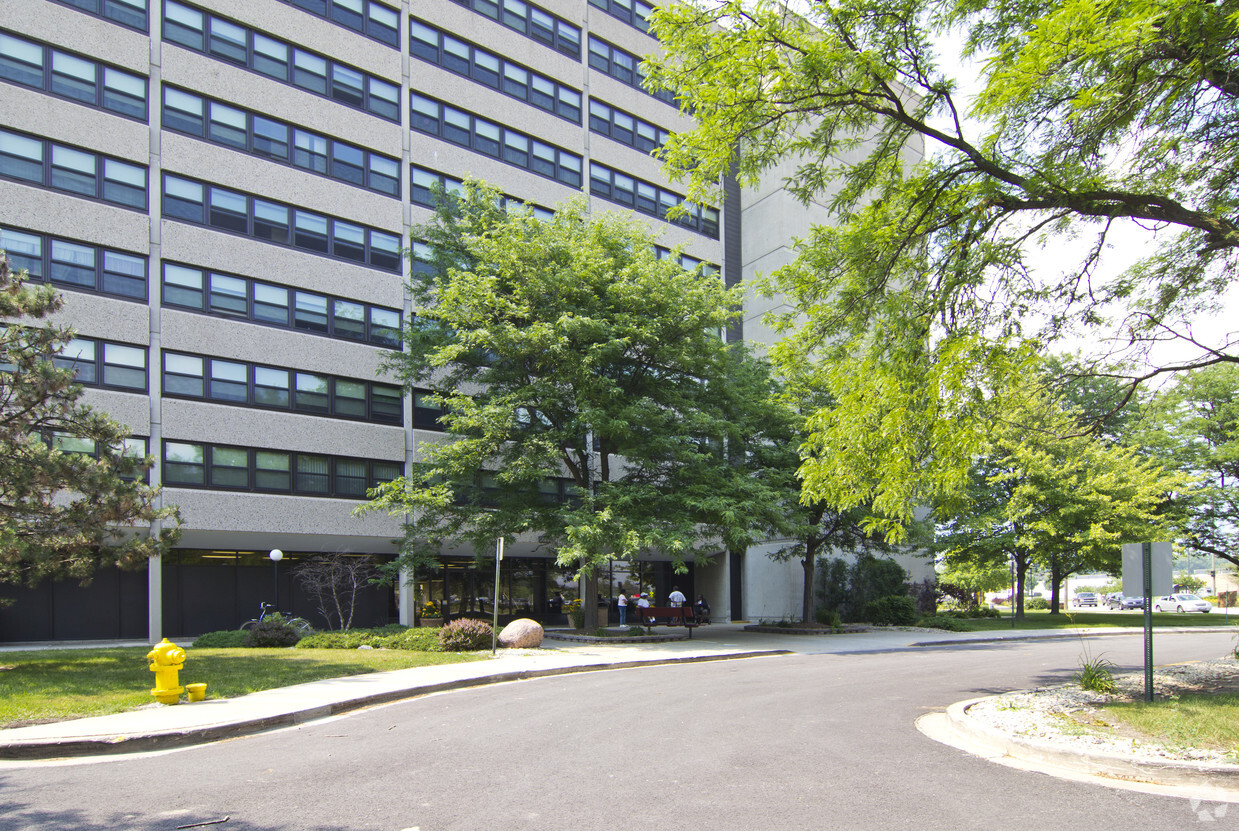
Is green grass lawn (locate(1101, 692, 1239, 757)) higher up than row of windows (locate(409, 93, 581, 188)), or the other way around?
row of windows (locate(409, 93, 581, 188))

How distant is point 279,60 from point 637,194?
15.2m

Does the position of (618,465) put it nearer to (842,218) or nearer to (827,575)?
(827,575)

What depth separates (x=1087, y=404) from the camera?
151 ft

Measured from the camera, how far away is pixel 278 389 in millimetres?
27109

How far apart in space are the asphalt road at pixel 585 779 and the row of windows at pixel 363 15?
2561 cm

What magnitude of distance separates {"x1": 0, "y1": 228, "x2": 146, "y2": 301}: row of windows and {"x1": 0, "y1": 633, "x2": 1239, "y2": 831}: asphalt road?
59.7 ft

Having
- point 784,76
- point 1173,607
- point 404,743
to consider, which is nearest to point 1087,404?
point 1173,607

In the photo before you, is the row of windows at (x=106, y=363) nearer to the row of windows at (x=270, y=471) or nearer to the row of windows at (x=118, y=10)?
the row of windows at (x=270, y=471)

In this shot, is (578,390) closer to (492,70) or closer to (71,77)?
(492,70)

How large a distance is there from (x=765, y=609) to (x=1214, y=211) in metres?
31.3

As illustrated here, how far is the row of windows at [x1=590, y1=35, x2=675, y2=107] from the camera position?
37031 mm

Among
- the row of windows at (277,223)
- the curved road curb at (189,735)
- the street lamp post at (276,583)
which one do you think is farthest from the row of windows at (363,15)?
the curved road curb at (189,735)

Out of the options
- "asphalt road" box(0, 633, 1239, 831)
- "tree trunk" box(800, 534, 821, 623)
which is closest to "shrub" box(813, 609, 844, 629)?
"tree trunk" box(800, 534, 821, 623)

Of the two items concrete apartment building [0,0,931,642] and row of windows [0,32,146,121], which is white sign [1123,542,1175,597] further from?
row of windows [0,32,146,121]
